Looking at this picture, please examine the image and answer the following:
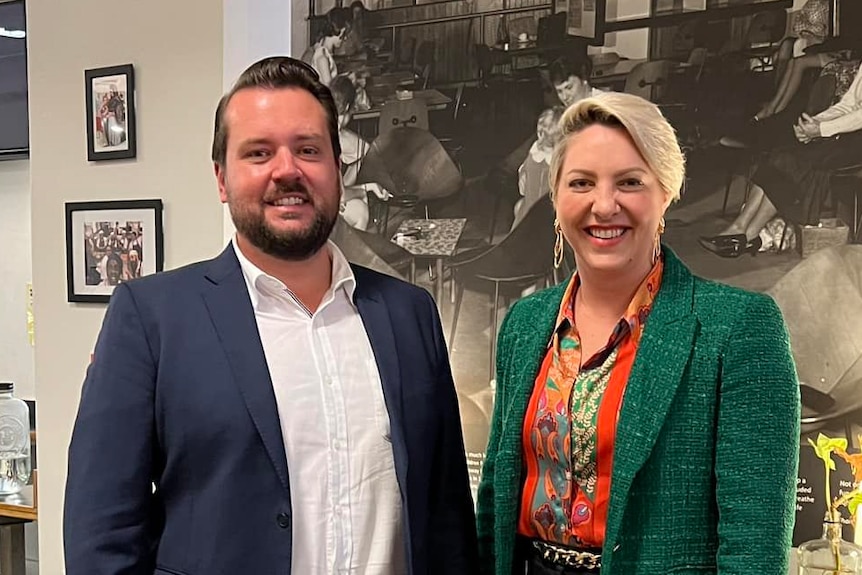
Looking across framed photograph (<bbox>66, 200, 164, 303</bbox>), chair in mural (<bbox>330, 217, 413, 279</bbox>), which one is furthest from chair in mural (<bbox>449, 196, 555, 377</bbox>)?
framed photograph (<bbox>66, 200, 164, 303</bbox>)

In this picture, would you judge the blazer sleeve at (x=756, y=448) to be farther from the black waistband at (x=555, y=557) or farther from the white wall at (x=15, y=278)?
the white wall at (x=15, y=278)

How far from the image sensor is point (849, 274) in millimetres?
2172

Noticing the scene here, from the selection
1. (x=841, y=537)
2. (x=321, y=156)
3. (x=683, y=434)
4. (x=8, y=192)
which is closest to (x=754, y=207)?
(x=841, y=537)

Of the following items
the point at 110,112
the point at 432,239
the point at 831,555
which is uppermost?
the point at 110,112

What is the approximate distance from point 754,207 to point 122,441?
152cm

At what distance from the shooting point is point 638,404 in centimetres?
151

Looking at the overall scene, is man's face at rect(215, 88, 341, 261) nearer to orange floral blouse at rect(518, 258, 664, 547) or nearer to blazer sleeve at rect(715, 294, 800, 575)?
orange floral blouse at rect(518, 258, 664, 547)

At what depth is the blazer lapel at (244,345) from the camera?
4.90 feet

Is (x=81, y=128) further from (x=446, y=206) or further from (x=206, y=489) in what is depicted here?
(x=206, y=489)

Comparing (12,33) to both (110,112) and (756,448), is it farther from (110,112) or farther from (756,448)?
(756,448)

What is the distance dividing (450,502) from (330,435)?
0.30 m

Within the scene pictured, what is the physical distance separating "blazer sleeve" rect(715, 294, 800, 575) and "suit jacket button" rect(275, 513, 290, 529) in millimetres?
662

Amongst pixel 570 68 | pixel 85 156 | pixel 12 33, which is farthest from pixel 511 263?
pixel 12 33

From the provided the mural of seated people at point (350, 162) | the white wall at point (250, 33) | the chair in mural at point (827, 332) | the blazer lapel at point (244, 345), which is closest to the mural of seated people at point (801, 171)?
the chair in mural at point (827, 332)
